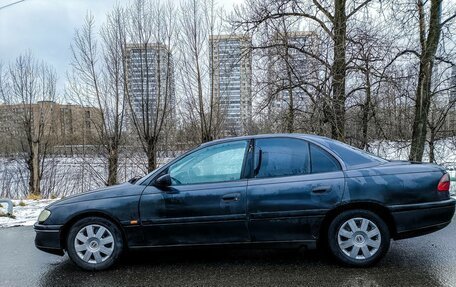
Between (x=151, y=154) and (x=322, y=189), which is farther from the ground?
(x=151, y=154)

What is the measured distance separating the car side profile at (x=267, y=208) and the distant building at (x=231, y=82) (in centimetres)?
917

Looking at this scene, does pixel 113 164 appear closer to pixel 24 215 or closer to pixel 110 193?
pixel 24 215

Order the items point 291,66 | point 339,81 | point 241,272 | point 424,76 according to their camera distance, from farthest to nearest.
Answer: point 424,76
point 291,66
point 339,81
point 241,272

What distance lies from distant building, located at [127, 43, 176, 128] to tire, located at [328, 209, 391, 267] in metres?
12.6

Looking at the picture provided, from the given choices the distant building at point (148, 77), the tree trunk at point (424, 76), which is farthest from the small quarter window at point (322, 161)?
the distant building at point (148, 77)

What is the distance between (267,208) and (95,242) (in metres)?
2.08

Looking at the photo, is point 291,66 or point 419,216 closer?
point 419,216

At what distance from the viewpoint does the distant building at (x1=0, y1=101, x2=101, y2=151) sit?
1850 centimetres

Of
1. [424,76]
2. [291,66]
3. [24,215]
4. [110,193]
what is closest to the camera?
[110,193]

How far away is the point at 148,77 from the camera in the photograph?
50.0 feet

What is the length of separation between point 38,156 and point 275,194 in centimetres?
2105

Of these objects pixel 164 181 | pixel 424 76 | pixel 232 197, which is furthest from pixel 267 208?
pixel 424 76

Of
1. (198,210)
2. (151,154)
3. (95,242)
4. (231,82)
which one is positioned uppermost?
(231,82)

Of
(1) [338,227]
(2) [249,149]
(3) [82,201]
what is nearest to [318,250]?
(1) [338,227]
